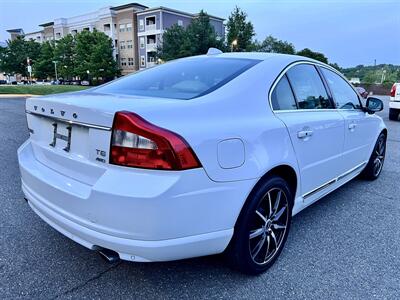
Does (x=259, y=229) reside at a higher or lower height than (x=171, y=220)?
lower

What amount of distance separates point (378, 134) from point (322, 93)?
1.74 m

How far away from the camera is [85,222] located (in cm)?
183

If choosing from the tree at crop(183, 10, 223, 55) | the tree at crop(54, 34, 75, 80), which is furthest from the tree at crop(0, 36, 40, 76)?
the tree at crop(183, 10, 223, 55)

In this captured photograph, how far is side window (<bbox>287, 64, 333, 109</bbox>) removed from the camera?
2.73 m

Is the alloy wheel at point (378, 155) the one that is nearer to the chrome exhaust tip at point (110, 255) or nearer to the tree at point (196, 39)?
the chrome exhaust tip at point (110, 255)

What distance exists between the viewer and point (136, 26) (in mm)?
56938

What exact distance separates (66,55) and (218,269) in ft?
204

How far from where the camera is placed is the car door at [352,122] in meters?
3.35

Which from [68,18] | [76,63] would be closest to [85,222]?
[76,63]

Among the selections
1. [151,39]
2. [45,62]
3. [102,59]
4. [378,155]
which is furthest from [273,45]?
→ [378,155]

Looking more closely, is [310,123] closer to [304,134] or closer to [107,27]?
[304,134]

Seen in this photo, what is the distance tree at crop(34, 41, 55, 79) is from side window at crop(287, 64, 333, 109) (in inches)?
2543

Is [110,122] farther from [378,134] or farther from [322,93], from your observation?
[378,134]

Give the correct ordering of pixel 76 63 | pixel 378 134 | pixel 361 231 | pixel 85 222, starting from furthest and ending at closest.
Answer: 1. pixel 76 63
2. pixel 378 134
3. pixel 361 231
4. pixel 85 222
